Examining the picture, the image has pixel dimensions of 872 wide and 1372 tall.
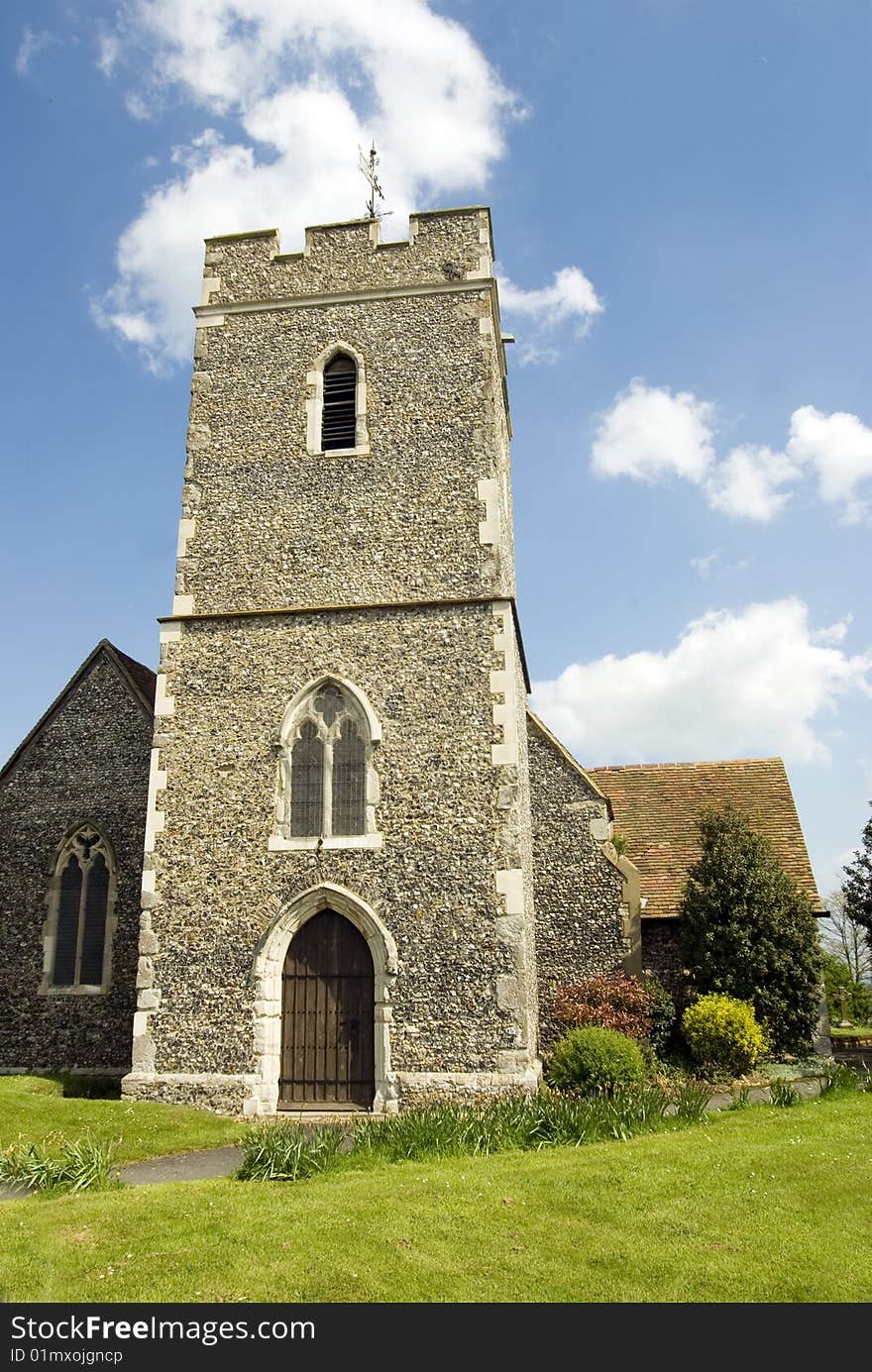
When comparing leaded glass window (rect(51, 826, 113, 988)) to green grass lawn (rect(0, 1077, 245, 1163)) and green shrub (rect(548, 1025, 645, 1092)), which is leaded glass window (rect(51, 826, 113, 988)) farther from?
green shrub (rect(548, 1025, 645, 1092))

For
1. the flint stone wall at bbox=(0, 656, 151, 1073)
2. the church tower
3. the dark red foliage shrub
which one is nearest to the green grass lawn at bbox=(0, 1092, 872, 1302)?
the church tower

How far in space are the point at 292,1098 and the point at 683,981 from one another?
6.67m

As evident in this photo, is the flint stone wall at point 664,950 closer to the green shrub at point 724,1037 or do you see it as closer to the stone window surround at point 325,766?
the green shrub at point 724,1037

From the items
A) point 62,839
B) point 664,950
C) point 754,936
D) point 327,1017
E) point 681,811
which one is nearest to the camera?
point 327,1017

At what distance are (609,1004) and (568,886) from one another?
1.97 m

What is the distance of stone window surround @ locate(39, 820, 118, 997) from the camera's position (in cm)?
1514

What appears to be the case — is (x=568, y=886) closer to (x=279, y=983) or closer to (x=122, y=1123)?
(x=279, y=983)

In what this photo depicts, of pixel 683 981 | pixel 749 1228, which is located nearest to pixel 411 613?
pixel 683 981

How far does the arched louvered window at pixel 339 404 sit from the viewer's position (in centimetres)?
1533

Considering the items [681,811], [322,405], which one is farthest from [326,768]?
[681,811]

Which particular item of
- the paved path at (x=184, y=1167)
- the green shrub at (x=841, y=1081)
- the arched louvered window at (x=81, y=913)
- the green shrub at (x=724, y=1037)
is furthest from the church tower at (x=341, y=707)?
the green shrub at (x=841, y=1081)

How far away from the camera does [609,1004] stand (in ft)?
47.8

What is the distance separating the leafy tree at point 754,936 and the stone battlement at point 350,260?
395 inches
